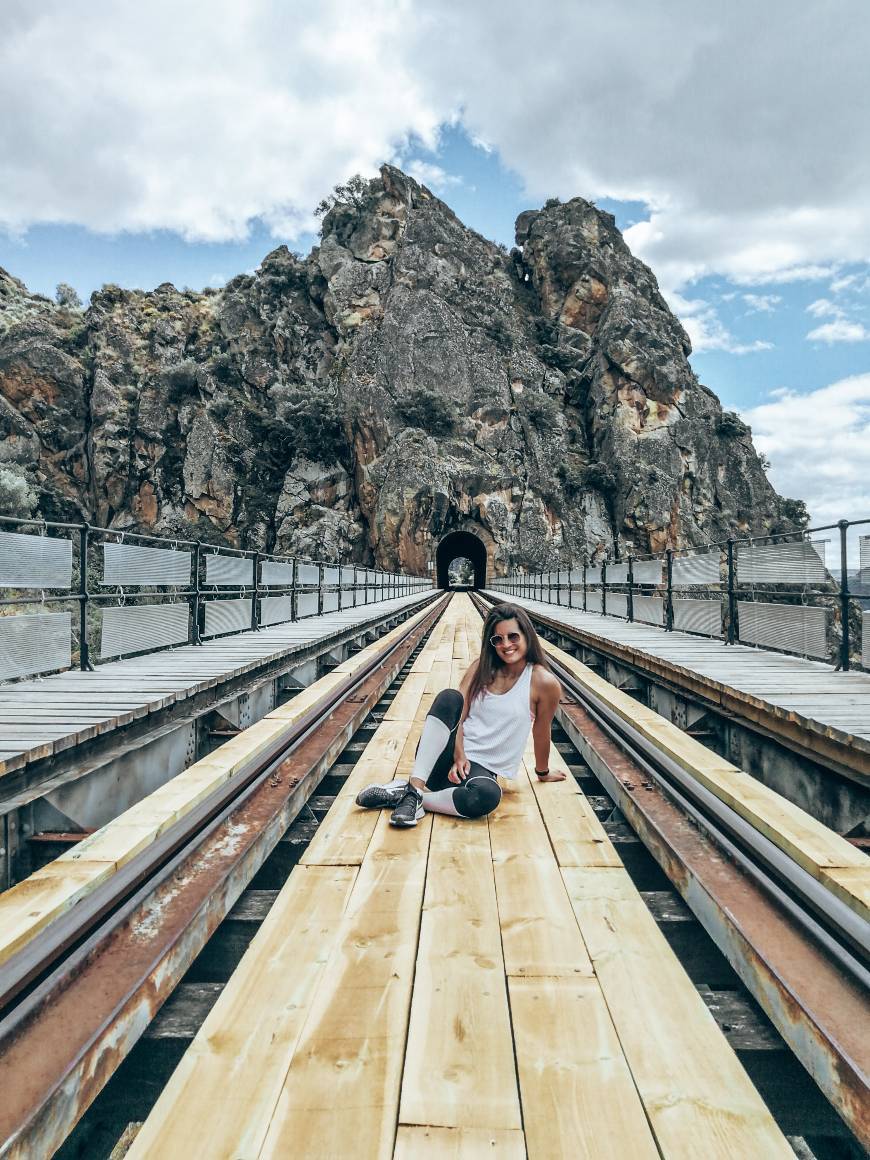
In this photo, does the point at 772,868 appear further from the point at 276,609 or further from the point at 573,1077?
the point at 276,609

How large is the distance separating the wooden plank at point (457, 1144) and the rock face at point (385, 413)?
38.7m

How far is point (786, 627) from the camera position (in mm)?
5988

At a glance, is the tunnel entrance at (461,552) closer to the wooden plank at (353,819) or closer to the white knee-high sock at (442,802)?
the wooden plank at (353,819)

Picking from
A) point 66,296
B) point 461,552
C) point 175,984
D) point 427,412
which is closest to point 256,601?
point 175,984

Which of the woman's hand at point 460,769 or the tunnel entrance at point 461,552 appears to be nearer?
the woman's hand at point 460,769

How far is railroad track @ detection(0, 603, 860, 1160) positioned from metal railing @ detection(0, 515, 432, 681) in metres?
2.12

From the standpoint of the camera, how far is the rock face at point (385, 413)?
4206 cm

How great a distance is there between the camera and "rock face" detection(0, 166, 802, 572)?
4206 cm

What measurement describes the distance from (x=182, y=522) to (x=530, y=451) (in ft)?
87.5

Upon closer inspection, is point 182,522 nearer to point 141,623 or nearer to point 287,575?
point 287,575

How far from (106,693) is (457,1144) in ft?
12.3

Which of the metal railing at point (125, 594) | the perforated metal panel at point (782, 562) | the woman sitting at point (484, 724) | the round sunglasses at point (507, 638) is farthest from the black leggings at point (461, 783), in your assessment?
the perforated metal panel at point (782, 562)

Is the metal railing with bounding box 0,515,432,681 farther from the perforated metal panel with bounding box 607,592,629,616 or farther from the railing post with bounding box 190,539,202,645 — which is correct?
the perforated metal panel with bounding box 607,592,629,616

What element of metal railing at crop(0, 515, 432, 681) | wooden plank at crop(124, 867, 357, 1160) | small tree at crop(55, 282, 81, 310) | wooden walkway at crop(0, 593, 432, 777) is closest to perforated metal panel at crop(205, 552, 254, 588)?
metal railing at crop(0, 515, 432, 681)
